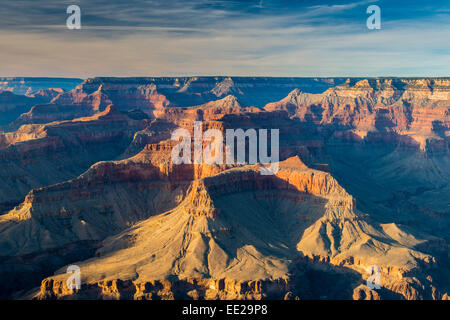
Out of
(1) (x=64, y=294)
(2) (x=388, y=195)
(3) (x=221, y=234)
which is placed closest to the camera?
(1) (x=64, y=294)

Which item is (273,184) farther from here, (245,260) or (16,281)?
(16,281)

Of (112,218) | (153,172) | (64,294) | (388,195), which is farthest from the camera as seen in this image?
(388,195)

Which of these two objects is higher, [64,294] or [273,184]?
[273,184]

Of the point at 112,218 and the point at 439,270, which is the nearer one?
the point at 439,270

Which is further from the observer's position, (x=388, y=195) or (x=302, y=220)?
(x=388, y=195)

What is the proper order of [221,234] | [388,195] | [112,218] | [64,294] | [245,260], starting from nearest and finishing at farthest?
[64,294] < [245,260] < [221,234] < [112,218] < [388,195]

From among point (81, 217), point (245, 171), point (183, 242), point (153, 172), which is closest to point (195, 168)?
point (153, 172)

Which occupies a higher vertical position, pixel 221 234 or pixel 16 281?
pixel 221 234

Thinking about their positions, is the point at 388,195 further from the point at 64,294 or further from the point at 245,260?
the point at 64,294

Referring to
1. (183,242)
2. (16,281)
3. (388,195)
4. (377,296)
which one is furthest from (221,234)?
(388,195)

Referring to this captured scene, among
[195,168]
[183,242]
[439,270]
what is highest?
[195,168]
